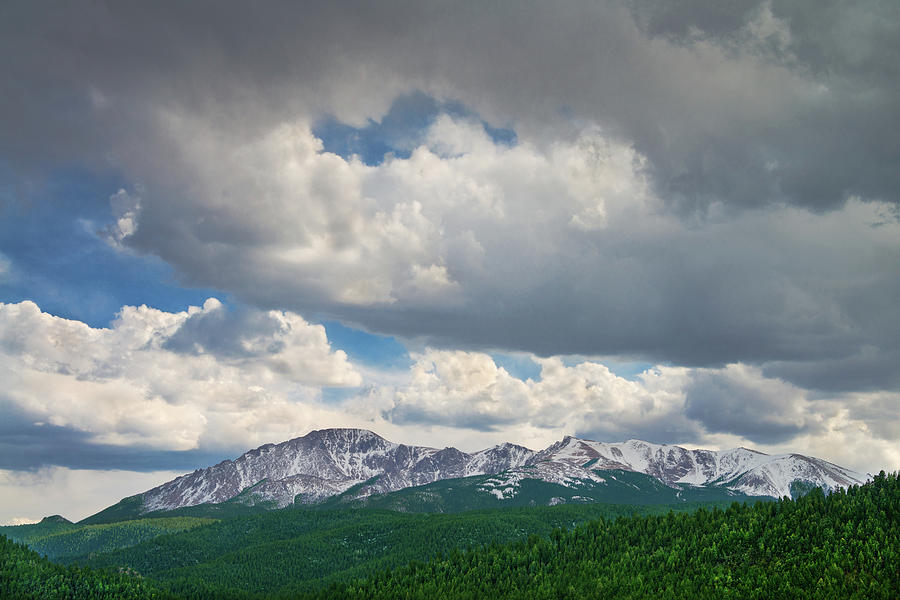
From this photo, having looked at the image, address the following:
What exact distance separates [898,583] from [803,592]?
24855mm

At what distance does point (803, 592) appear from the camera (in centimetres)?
19450

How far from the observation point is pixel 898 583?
618 ft
